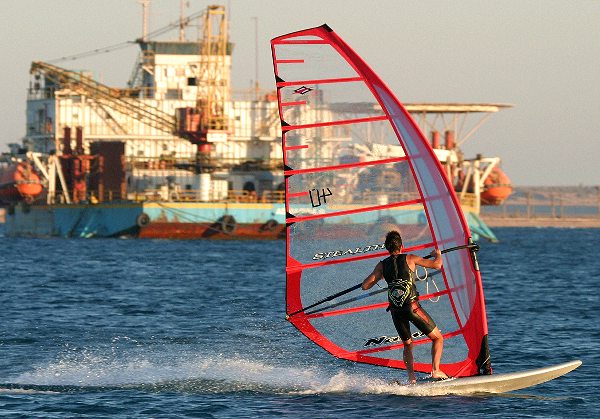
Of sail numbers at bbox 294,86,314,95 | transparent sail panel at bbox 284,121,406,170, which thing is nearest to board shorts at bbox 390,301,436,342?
transparent sail panel at bbox 284,121,406,170

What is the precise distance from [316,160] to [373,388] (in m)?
2.85

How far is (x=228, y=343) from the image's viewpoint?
2117cm

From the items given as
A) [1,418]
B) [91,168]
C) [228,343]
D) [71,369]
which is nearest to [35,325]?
[228,343]

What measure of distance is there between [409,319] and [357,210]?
1.65 m

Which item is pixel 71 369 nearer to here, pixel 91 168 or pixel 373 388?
pixel 373 388

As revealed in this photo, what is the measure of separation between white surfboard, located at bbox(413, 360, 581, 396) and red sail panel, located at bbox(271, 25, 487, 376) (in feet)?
1.24

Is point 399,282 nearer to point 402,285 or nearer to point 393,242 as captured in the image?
point 402,285

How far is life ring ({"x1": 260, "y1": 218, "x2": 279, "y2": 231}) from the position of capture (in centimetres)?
6988

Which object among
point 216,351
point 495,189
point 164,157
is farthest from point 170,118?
point 216,351

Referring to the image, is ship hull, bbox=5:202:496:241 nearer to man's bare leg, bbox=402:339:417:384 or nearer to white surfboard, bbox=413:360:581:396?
white surfboard, bbox=413:360:581:396

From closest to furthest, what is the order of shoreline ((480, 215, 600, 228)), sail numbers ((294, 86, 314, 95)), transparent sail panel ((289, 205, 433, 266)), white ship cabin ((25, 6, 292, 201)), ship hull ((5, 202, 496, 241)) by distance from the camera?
1. sail numbers ((294, 86, 314, 95))
2. transparent sail panel ((289, 205, 433, 266))
3. ship hull ((5, 202, 496, 241))
4. white ship cabin ((25, 6, 292, 201))
5. shoreline ((480, 215, 600, 228))

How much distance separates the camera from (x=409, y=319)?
14586mm

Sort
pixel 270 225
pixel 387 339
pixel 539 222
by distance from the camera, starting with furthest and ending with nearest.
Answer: pixel 539 222 < pixel 270 225 < pixel 387 339

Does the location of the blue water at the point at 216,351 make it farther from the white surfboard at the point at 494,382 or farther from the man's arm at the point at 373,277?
the man's arm at the point at 373,277
